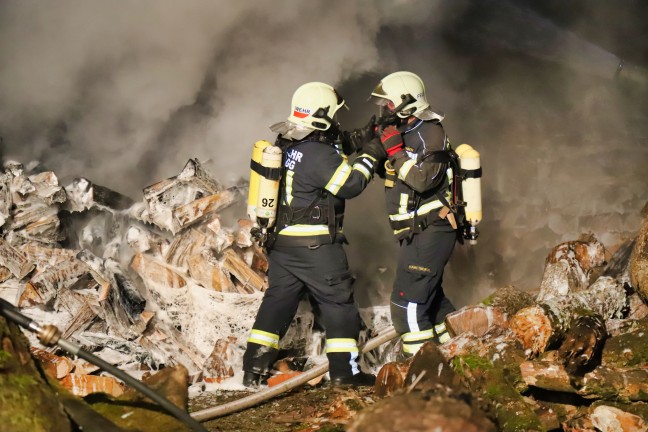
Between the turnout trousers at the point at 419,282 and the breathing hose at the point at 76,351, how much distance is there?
252 cm

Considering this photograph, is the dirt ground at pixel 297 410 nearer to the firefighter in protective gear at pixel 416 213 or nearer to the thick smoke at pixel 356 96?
the firefighter in protective gear at pixel 416 213

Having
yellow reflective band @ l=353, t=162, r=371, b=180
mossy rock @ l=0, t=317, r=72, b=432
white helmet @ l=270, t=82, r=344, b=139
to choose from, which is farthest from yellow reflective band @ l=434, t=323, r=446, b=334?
mossy rock @ l=0, t=317, r=72, b=432

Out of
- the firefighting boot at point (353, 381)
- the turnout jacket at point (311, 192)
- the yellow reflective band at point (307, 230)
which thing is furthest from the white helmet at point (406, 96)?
the firefighting boot at point (353, 381)

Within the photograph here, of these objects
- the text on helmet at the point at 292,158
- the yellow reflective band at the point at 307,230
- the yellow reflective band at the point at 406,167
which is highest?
the text on helmet at the point at 292,158

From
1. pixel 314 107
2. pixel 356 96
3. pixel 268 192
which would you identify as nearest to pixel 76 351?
pixel 268 192

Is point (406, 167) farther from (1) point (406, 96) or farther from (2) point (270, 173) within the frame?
(2) point (270, 173)

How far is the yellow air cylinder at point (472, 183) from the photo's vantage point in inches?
231

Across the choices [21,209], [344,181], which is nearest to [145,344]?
[21,209]

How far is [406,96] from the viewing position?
5711mm

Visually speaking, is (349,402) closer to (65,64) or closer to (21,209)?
(21,209)

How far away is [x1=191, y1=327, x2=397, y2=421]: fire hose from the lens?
5.06 m

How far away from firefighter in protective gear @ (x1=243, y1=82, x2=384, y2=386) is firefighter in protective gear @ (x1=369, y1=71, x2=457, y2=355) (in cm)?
32

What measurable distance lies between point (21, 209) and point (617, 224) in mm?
6449

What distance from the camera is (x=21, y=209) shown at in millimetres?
6816
